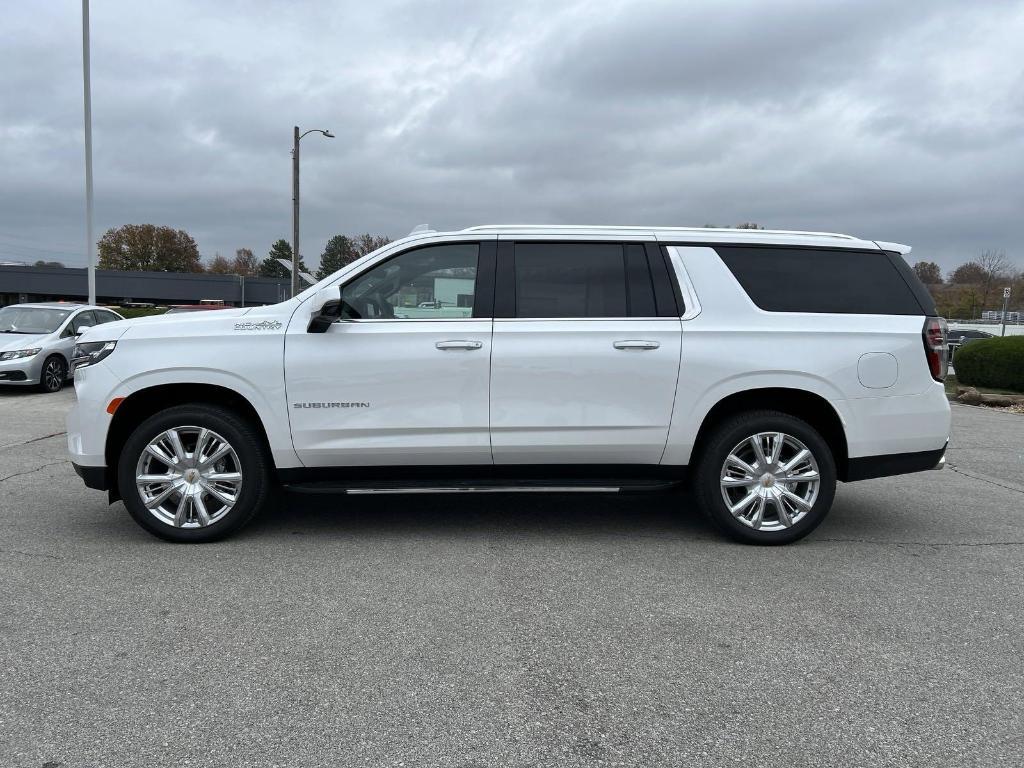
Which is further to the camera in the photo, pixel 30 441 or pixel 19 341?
pixel 19 341

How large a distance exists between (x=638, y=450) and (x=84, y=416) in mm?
3361

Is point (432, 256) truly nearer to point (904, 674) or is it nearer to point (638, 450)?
point (638, 450)

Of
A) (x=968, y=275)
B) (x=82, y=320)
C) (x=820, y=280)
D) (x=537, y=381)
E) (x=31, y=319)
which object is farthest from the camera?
(x=968, y=275)

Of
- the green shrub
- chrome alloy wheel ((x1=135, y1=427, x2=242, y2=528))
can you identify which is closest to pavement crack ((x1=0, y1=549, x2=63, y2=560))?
chrome alloy wheel ((x1=135, y1=427, x2=242, y2=528))

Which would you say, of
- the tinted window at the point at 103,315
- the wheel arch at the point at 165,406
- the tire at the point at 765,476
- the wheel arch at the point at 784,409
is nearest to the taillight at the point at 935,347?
the wheel arch at the point at 784,409

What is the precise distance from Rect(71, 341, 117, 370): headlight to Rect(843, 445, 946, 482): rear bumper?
15.1ft

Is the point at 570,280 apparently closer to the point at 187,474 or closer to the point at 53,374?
the point at 187,474

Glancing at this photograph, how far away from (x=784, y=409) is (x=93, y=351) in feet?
14.2

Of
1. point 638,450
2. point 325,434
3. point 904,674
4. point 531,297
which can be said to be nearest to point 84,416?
point 325,434

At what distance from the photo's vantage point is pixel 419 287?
16.1 feet

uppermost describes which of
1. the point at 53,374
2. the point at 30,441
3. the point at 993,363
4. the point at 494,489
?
the point at 993,363

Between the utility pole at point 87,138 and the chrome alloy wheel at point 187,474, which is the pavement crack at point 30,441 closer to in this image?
the chrome alloy wheel at point 187,474

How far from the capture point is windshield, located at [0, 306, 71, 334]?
1384 cm

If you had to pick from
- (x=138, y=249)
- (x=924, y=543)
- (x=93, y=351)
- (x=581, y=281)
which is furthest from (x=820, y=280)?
(x=138, y=249)
